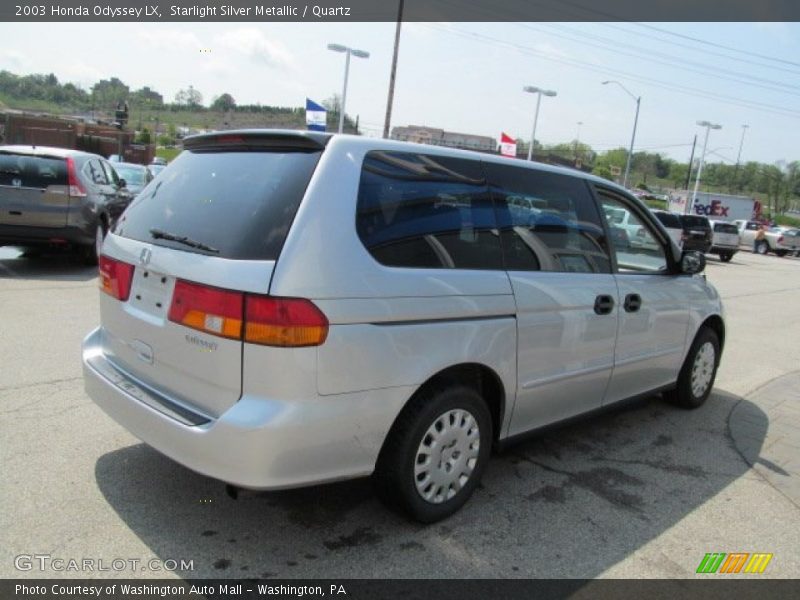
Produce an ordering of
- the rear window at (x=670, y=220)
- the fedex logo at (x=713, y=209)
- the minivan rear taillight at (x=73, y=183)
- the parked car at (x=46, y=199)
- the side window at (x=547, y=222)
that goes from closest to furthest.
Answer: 1. the side window at (x=547, y=222)
2. the parked car at (x=46, y=199)
3. the minivan rear taillight at (x=73, y=183)
4. the rear window at (x=670, y=220)
5. the fedex logo at (x=713, y=209)

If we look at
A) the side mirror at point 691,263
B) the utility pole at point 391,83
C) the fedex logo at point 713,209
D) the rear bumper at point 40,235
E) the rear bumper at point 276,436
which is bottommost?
the rear bumper at point 40,235

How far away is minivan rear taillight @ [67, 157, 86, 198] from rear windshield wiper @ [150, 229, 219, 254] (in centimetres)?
687

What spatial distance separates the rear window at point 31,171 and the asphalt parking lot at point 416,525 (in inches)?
183

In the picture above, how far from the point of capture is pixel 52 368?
4.95 m

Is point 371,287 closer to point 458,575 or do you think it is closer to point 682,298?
point 458,575

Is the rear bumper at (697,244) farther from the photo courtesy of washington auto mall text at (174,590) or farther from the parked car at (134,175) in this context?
the photo courtesy of washington auto mall text at (174,590)

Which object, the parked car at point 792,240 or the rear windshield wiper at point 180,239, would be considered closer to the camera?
the rear windshield wiper at point 180,239

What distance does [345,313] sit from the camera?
2615 mm

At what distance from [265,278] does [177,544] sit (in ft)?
4.14

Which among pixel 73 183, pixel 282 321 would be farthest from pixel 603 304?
pixel 73 183

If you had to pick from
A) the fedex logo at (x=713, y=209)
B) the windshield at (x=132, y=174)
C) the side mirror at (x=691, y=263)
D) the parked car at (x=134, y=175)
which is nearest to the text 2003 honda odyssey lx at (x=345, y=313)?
the side mirror at (x=691, y=263)

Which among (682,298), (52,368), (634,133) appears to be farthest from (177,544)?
(634,133)

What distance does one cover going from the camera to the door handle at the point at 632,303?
4.14 metres

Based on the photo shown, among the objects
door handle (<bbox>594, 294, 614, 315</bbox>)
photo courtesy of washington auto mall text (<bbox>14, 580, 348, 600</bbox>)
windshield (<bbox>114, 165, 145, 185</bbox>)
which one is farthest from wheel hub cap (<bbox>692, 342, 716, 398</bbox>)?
windshield (<bbox>114, 165, 145, 185</bbox>)
